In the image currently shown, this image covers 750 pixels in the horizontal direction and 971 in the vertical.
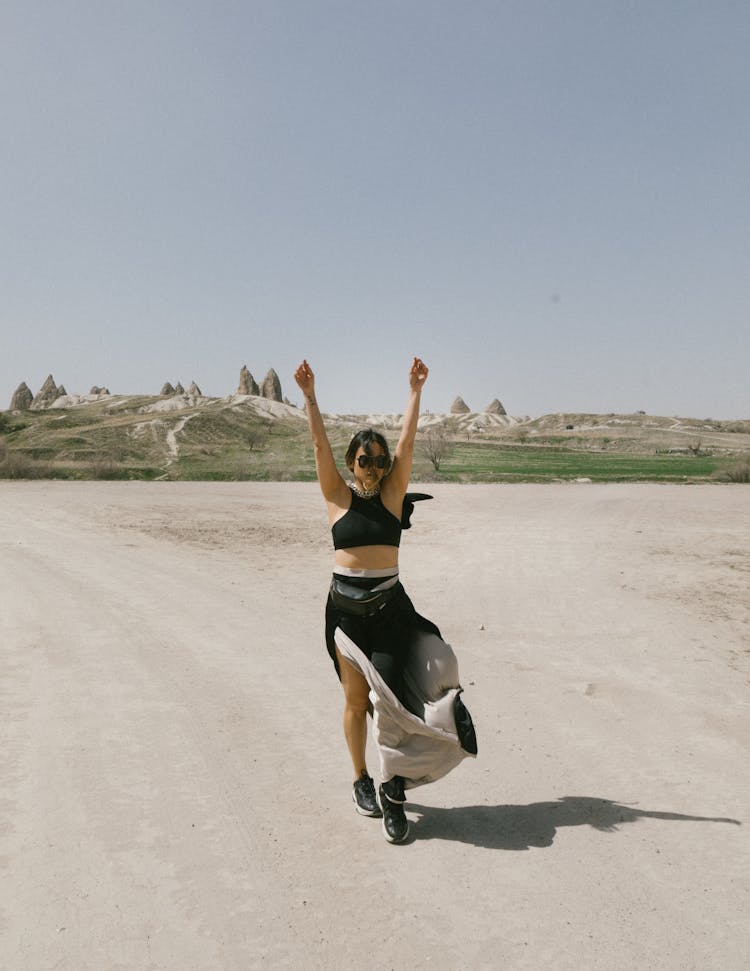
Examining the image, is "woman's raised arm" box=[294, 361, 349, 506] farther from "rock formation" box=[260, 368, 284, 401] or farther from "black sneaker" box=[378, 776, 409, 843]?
"rock formation" box=[260, 368, 284, 401]

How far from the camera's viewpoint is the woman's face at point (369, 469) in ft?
12.5

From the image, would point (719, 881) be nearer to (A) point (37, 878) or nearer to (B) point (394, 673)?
(B) point (394, 673)

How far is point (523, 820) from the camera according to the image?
151 inches

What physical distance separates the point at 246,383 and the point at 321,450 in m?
160

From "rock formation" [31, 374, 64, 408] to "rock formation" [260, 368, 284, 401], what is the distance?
5528cm

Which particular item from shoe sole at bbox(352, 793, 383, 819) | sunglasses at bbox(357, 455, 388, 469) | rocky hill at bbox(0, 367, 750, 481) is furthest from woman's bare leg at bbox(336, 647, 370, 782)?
rocky hill at bbox(0, 367, 750, 481)

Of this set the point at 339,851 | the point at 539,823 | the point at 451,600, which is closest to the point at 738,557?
the point at 451,600

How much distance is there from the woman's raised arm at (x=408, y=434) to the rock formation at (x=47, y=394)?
17999cm

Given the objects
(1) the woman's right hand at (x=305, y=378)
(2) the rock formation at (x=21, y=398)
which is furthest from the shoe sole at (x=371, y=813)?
(2) the rock formation at (x=21, y=398)

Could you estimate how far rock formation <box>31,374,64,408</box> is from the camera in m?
165

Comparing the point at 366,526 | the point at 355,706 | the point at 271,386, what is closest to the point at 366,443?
the point at 366,526

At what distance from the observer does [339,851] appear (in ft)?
11.5

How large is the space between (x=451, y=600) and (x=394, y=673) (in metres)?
6.40

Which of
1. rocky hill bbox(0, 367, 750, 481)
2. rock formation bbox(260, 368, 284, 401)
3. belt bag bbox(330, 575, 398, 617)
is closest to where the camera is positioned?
belt bag bbox(330, 575, 398, 617)
